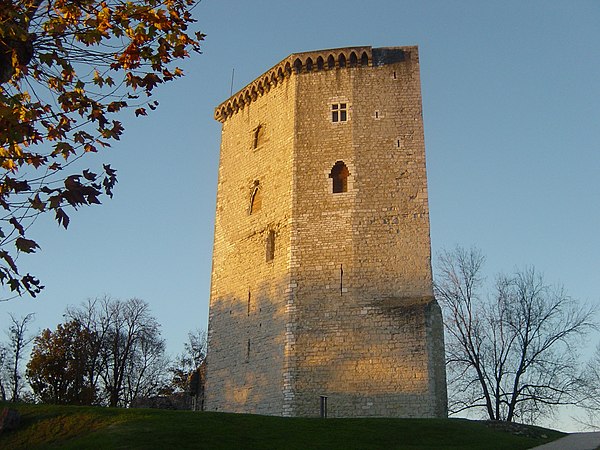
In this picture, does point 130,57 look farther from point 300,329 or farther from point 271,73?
point 271,73

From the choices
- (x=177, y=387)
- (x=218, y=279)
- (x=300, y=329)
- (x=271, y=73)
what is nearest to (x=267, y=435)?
(x=300, y=329)

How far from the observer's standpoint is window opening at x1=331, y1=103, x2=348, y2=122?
73.3ft

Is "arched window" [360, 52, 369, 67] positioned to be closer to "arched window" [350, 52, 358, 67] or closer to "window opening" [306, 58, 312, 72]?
"arched window" [350, 52, 358, 67]

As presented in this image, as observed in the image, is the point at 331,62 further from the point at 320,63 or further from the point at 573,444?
the point at 573,444

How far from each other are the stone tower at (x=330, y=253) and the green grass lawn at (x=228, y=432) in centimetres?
310

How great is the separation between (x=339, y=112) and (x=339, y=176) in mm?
2329

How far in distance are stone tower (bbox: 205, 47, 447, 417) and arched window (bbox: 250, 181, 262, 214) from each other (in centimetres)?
6

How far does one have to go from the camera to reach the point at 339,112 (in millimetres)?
22438

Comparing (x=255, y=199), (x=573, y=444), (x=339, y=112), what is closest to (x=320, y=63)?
(x=339, y=112)

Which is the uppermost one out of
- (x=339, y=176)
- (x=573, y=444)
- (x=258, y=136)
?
(x=258, y=136)

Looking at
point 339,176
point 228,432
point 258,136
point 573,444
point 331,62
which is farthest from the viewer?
point 258,136

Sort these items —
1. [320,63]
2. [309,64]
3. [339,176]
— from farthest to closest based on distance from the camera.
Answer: [309,64] < [320,63] < [339,176]

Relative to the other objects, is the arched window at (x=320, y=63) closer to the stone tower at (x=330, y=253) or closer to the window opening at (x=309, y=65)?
the stone tower at (x=330, y=253)

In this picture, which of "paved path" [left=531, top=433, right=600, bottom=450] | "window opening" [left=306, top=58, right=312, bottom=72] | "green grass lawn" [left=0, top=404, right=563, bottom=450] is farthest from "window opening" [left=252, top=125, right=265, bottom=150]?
"paved path" [left=531, top=433, right=600, bottom=450]
